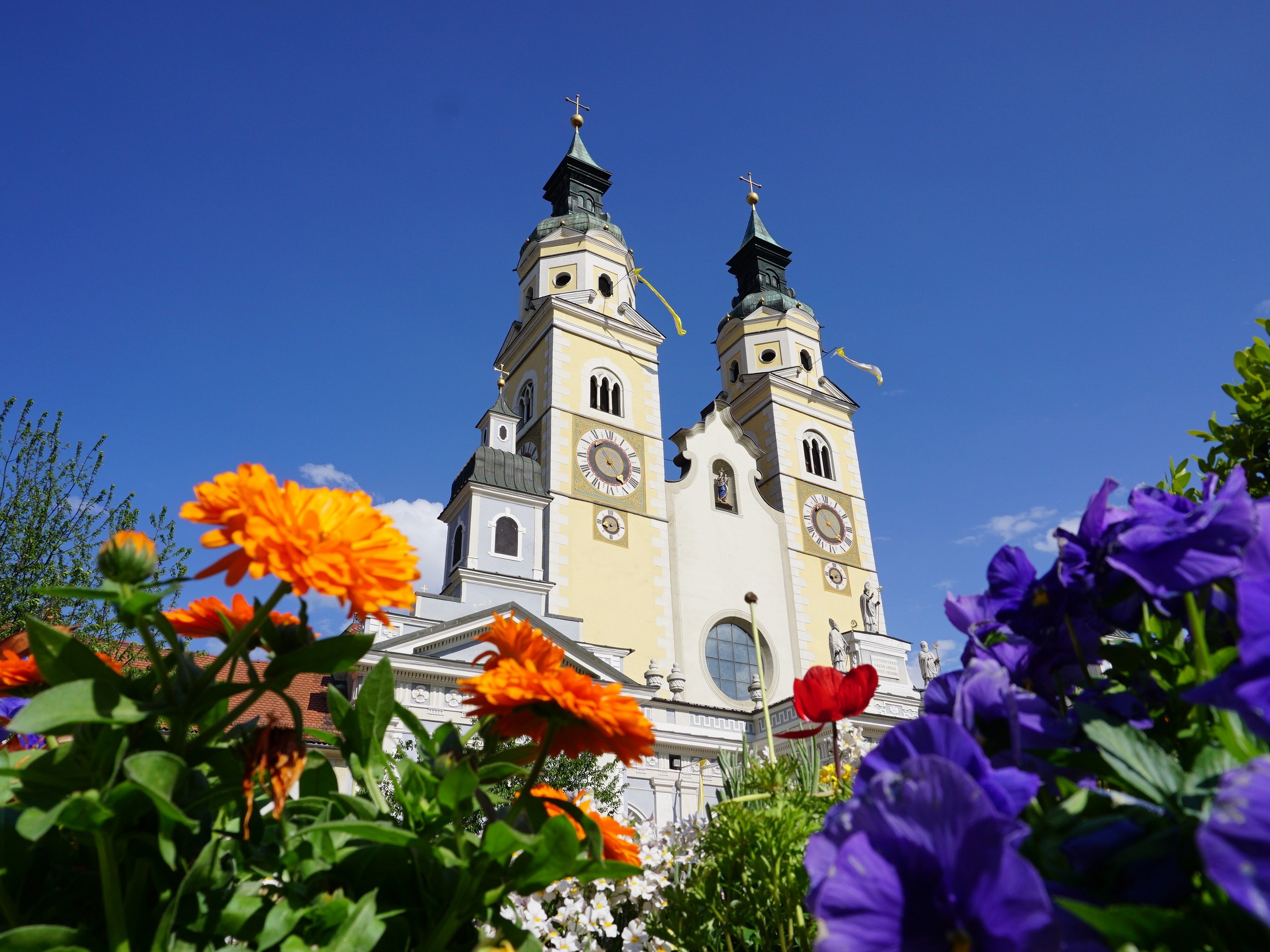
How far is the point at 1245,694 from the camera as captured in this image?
2.06ft

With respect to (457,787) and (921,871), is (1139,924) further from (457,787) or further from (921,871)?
(457,787)

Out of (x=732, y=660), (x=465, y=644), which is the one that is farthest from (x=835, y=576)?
(x=465, y=644)

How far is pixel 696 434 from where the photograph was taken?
85.6 feet

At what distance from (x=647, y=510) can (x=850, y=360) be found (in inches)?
457

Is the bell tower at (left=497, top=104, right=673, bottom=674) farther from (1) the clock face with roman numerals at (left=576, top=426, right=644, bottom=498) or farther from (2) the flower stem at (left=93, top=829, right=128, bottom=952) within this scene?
(2) the flower stem at (left=93, top=829, right=128, bottom=952)

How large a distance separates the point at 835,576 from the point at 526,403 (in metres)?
11.1

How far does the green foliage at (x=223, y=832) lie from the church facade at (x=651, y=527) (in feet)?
45.5

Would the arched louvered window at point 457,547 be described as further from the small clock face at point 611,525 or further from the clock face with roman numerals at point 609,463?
the clock face with roman numerals at point 609,463

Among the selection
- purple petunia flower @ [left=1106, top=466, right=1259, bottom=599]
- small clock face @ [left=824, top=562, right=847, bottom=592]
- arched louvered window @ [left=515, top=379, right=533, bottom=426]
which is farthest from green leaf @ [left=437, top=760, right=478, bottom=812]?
small clock face @ [left=824, top=562, right=847, bottom=592]

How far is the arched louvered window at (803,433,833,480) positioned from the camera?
27.3m

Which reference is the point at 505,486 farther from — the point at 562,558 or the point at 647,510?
the point at 647,510

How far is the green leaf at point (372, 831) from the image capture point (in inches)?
40.2

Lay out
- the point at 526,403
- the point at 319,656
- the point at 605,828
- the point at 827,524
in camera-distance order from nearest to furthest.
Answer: the point at 319,656 → the point at 605,828 → the point at 526,403 → the point at 827,524

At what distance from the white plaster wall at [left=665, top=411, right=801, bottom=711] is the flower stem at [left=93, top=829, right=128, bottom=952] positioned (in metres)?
20.3
